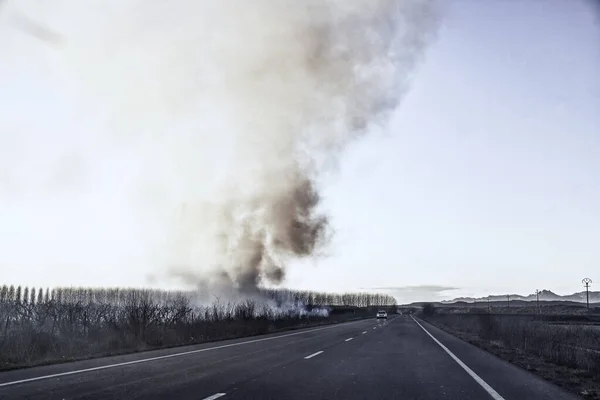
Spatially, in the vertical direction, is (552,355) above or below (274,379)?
below

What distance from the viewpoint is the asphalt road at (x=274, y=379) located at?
8.63 meters

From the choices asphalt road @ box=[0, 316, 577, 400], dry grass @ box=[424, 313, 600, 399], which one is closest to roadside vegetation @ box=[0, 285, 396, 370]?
asphalt road @ box=[0, 316, 577, 400]

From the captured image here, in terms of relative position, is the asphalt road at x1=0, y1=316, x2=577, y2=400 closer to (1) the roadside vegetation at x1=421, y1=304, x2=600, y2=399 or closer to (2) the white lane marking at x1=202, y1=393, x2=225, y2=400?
(2) the white lane marking at x1=202, y1=393, x2=225, y2=400

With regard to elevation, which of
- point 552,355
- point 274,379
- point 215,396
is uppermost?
point 215,396

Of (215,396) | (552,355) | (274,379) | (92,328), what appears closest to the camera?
(215,396)

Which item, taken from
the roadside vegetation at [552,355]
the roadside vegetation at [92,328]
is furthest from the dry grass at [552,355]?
the roadside vegetation at [92,328]

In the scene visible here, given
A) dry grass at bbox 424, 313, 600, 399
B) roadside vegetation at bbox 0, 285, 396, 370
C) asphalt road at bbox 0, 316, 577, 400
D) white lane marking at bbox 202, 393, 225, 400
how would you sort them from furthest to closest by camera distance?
1. roadside vegetation at bbox 0, 285, 396, 370
2. dry grass at bbox 424, 313, 600, 399
3. asphalt road at bbox 0, 316, 577, 400
4. white lane marking at bbox 202, 393, 225, 400

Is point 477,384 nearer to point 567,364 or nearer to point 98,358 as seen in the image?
point 567,364

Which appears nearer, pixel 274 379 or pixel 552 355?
pixel 274 379

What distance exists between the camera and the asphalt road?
8.63 metres

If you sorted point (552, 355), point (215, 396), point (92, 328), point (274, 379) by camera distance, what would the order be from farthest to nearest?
point (92, 328) < point (552, 355) < point (274, 379) < point (215, 396)

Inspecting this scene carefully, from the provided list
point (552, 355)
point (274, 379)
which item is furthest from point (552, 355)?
point (274, 379)

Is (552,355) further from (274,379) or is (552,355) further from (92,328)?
(92,328)

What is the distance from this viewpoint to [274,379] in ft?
34.1
